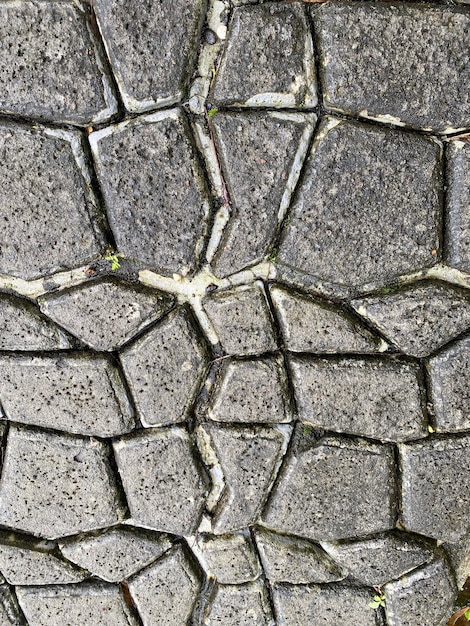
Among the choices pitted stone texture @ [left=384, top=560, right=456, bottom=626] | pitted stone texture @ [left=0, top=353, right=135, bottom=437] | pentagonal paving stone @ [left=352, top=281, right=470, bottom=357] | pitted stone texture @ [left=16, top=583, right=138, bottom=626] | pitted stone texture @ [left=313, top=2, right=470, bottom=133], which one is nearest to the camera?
pitted stone texture @ [left=313, top=2, right=470, bottom=133]

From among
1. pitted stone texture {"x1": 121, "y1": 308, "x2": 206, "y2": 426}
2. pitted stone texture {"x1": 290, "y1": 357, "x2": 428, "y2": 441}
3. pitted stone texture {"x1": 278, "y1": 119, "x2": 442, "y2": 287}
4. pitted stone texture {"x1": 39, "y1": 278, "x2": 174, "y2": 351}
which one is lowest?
pitted stone texture {"x1": 290, "y1": 357, "x2": 428, "y2": 441}

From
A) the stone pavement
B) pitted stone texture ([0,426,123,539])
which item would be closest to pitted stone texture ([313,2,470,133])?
the stone pavement

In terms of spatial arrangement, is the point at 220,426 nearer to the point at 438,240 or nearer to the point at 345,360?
the point at 345,360

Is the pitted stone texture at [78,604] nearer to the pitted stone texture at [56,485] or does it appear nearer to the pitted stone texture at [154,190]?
the pitted stone texture at [56,485]

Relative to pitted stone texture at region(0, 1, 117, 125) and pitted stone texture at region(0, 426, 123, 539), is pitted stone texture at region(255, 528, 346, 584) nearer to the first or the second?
pitted stone texture at region(0, 426, 123, 539)

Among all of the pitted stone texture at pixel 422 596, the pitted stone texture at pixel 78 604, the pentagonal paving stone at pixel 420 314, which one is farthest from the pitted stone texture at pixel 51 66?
the pitted stone texture at pixel 422 596

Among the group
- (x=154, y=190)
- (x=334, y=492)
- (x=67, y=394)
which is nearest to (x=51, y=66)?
(x=154, y=190)

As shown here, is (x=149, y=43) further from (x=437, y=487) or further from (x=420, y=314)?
(x=437, y=487)
